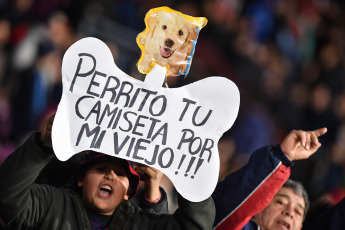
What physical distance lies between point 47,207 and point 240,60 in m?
4.65

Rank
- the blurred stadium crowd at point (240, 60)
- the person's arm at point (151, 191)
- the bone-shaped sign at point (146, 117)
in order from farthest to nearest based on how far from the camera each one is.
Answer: the blurred stadium crowd at point (240, 60) < the person's arm at point (151, 191) < the bone-shaped sign at point (146, 117)

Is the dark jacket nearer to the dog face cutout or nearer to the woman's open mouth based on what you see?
the woman's open mouth

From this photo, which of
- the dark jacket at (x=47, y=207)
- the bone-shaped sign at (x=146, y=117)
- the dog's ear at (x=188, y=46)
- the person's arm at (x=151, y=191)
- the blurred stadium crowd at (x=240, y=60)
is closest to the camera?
the dark jacket at (x=47, y=207)

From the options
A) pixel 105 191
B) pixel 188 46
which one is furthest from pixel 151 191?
pixel 188 46

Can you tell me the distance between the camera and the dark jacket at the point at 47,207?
6.44ft

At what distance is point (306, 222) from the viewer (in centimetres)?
299

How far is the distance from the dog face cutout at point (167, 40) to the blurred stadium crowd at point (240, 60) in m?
2.19

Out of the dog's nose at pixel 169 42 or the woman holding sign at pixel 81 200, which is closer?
the woman holding sign at pixel 81 200

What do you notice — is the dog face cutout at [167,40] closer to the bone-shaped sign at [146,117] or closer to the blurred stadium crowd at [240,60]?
the bone-shaped sign at [146,117]

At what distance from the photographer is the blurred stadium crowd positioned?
4402 mm

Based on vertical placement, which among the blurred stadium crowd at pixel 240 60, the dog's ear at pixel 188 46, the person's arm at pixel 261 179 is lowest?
the blurred stadium crowd at pixel 240 60

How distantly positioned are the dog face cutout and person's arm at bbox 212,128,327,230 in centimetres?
44

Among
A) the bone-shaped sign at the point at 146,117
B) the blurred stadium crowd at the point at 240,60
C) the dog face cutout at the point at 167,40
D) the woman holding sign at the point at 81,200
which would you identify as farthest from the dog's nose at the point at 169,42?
the blurred stadium crowd at the point at 240,60

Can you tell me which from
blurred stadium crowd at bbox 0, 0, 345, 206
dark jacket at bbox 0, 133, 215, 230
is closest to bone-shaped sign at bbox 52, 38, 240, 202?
dark jacket at bbox 0, 133, 215, 230
